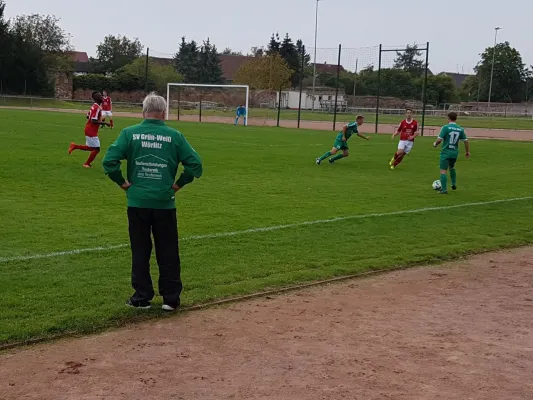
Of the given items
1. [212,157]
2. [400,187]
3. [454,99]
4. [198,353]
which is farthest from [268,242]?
[454,99]

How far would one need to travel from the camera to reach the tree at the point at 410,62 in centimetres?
4023

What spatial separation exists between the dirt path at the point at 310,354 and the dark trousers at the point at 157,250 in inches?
12.7

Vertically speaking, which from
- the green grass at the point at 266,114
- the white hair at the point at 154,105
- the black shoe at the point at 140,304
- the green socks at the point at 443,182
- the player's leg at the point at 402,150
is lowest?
the black shoe at the point at 140,304

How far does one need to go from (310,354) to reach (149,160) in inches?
87.4

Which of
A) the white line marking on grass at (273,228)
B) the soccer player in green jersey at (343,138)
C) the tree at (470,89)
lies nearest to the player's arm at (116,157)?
the white line marking on grass at (273,228)

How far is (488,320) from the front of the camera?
20.5 feet

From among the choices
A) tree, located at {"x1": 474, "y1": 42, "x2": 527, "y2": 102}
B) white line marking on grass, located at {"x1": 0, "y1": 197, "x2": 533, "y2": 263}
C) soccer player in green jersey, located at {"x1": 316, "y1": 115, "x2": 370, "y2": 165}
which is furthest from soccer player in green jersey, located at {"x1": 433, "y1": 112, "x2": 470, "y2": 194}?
tree, located at {"x1": 474, "y1": 42, "x2": 527, "y2": 102}

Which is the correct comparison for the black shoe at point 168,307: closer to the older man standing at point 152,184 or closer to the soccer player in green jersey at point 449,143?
the older man standing at point 152,184

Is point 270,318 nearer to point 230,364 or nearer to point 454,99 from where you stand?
point 230,364

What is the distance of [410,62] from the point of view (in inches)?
1886

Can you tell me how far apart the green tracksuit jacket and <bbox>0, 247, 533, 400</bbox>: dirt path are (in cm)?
112

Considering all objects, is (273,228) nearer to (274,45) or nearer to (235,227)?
(235,227)

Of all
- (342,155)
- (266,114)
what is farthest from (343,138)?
(266,114)

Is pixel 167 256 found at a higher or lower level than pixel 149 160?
lower
